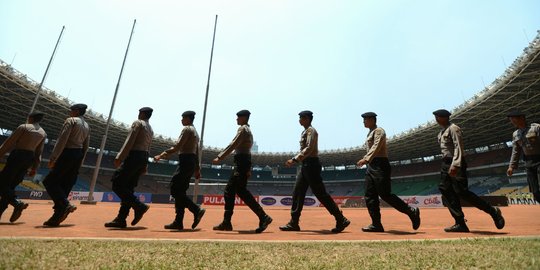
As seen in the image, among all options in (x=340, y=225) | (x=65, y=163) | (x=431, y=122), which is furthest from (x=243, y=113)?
(x=431, y=122)

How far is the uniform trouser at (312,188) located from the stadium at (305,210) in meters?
0.48

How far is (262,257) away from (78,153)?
14.7ft

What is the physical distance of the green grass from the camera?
1921 mm

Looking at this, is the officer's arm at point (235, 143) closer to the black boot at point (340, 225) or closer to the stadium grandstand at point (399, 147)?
the black boot at point (340, 225)

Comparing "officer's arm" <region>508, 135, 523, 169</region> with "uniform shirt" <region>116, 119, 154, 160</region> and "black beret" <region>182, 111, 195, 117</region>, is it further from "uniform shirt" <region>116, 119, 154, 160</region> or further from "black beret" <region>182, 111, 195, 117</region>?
"uniform shirt" <region>116, 119, 154, 160</region>

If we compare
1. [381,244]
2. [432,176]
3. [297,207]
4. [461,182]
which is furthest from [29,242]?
[432,176]

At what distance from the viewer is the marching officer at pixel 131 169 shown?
4918 millimetres

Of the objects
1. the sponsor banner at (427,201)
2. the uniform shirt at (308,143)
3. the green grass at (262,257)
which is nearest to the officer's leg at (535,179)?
the green grass at (262,257)

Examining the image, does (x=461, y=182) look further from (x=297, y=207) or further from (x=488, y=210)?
(x=297, y=207)

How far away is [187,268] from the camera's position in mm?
1874

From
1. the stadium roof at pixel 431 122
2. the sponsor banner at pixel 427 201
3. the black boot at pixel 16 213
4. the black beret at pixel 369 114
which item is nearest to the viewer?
the black boot at pixel 16 213

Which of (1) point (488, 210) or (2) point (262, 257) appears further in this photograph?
(1) point (488, 210)

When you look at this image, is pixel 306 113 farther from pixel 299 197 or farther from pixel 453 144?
pixel 453 144

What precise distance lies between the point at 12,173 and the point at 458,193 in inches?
291
